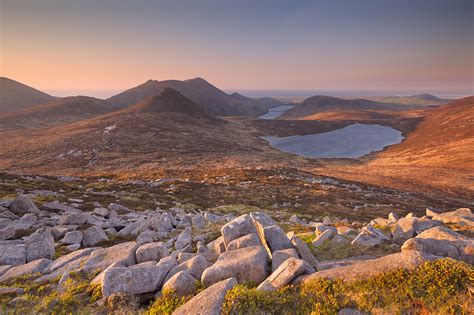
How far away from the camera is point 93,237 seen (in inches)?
619

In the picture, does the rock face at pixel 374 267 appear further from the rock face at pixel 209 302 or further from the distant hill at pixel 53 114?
the distant hill at pixel 53 114

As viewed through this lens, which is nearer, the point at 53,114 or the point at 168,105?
the point at 168,105

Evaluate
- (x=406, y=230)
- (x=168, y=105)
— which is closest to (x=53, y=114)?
(x=168, y=105)

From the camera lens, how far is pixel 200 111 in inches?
6043

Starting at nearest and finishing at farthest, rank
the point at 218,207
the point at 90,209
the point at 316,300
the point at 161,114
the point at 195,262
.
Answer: the point at 316,300
the point at 195,262
the point at 90,209
the point at 218,207
the point at 161,114

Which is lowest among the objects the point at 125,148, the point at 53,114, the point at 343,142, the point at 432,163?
the point at 432,163

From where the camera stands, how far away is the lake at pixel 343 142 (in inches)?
4134

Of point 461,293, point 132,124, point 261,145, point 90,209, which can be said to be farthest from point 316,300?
point 132,124

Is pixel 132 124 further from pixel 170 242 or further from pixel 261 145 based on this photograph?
pixel 170 242

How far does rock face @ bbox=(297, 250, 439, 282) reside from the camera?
8.02m

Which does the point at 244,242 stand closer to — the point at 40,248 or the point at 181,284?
the point at 181,284

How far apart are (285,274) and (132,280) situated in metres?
5.13

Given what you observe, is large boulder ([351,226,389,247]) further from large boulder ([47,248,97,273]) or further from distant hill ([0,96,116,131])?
distant hill ([0,96,116,131])

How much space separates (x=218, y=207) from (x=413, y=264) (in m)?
23.1
